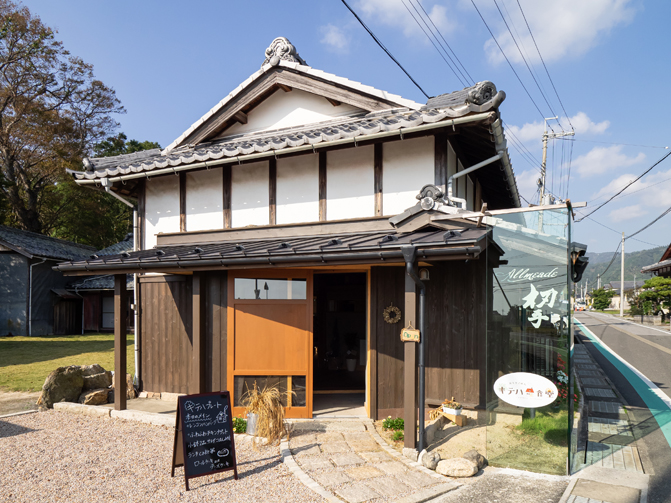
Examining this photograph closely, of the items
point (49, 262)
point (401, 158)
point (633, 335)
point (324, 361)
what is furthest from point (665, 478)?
point (49, 262)

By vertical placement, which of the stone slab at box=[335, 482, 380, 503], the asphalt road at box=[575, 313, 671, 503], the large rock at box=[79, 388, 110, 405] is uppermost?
the stone slab at box=[335, 482, 380, 503]

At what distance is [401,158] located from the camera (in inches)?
313

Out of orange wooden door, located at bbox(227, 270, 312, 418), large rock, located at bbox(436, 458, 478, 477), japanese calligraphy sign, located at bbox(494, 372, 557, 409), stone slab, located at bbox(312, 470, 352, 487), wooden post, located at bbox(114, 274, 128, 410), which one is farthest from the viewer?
wooden post, located at bbox(114, 274, 128, 410)

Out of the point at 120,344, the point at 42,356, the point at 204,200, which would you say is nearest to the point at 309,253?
the point at 204,200

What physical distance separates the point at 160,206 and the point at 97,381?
419 centimetres

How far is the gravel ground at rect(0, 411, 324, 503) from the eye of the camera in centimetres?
489

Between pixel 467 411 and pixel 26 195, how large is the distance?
36.3 m

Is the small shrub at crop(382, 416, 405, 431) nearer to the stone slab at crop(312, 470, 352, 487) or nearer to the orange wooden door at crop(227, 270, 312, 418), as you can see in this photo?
the orange wooden door at crop(227, 270, 312, 418)

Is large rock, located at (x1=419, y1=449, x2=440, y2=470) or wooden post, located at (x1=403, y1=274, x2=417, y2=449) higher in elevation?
wooden post, located at (x1=403, y1=274, x2=417, y2=449)

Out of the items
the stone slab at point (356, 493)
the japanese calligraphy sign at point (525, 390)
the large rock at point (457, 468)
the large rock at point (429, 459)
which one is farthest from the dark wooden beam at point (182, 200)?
the japanese calligraphy sign at point (525, 390)

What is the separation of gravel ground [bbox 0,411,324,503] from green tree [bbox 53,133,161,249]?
29502 millimetres

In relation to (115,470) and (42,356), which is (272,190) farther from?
(42,356)

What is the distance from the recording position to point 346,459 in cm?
580

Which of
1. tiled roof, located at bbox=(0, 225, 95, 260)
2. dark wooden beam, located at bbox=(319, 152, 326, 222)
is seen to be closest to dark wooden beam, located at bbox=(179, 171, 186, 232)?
dark wooden beam, located at bbox=(319, 152, 326, 222)
